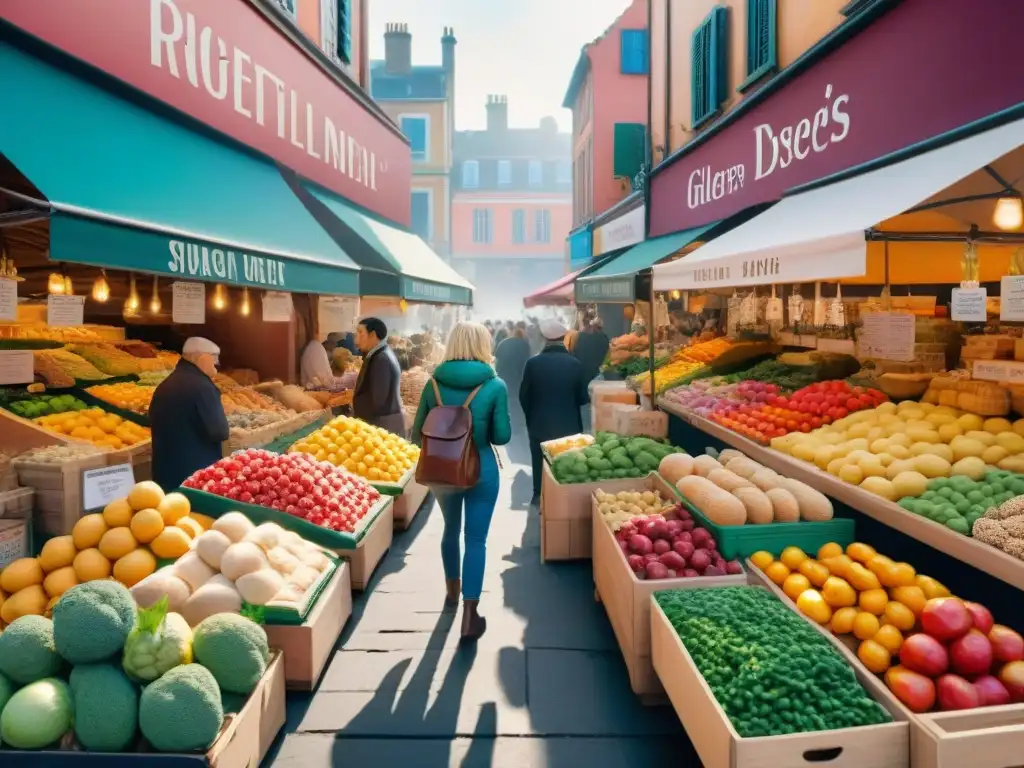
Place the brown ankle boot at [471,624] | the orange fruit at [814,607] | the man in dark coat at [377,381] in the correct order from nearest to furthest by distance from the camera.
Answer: the orange fruit at [814,607] < the brown ankle boot at [471,624] < the man in dark coat at [377,381]

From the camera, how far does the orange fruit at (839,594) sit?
3.77 meters

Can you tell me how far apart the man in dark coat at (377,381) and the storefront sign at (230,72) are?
238 centimetres

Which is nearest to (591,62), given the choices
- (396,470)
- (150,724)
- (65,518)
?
(396,470)

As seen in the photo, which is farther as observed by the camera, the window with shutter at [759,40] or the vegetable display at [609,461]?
the window with shutter at [759,40]

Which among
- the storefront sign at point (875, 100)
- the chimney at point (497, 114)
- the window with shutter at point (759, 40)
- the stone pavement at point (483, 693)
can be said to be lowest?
the stone pavement at point (483, 693)

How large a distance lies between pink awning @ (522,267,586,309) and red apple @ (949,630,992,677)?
31.8ft

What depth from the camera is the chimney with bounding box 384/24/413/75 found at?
37719mm

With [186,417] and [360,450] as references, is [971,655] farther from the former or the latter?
[186,417]

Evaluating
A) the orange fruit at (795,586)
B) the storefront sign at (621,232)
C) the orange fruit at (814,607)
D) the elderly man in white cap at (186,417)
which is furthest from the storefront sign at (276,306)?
the storefront sign at (621,232)

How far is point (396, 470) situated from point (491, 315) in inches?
1458

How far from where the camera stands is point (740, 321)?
8703mm

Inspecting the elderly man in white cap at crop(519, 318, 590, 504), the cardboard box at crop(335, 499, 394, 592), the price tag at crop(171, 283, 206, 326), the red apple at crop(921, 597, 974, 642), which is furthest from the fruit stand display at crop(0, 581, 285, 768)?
the elderly man in white cap at crop(519, 318, 590, 504)

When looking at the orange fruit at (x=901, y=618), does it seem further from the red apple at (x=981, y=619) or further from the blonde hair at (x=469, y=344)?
the blonde hair at (x=469, y=344)

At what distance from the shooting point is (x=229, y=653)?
3178mm
